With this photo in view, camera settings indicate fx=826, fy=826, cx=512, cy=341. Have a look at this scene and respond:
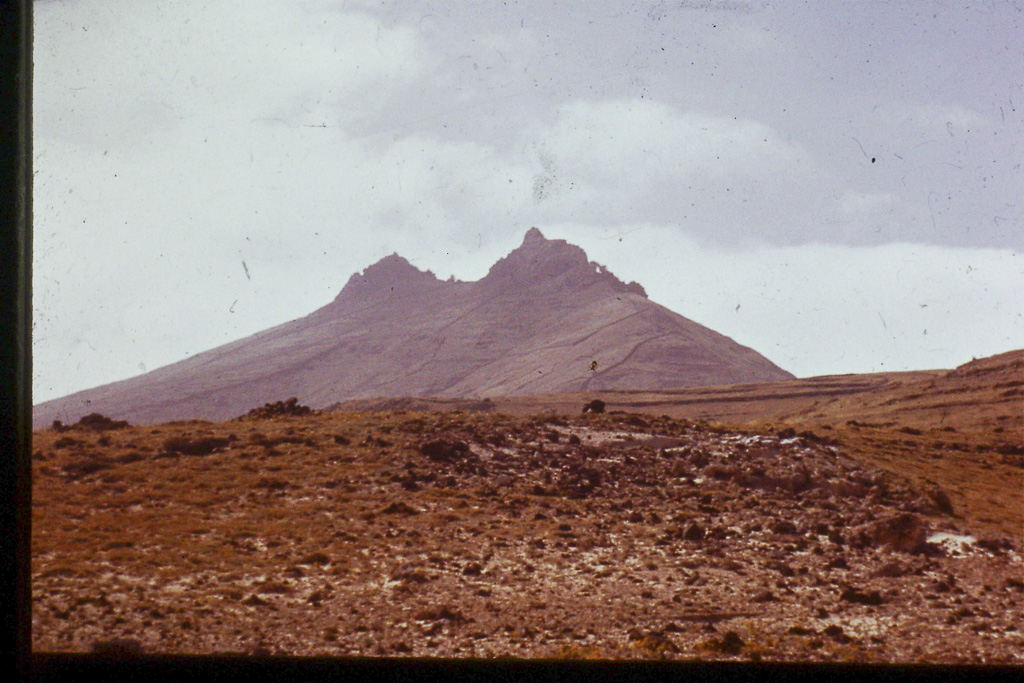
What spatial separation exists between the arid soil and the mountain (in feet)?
→ 196

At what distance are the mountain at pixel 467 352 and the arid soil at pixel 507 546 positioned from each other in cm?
5974

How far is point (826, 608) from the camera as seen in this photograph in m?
9.35

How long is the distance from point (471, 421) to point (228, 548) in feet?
21.4

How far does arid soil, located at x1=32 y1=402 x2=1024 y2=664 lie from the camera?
8500 mm

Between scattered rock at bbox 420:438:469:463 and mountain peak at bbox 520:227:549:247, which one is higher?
mountain peak at bbox 520:227:549:247

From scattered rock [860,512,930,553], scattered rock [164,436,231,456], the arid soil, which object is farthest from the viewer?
scattered rock [164,436,231,456]

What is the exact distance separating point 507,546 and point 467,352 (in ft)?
284

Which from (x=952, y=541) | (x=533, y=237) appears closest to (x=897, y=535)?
(x=952, y=541)

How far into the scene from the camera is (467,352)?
320 ft

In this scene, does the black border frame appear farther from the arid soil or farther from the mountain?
the mountain

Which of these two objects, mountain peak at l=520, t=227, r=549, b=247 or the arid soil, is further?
mountain peak at l=520, t=227, r=549, b=247

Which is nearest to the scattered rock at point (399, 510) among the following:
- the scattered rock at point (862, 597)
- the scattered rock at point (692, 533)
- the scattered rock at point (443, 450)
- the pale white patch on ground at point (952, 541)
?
the scattered rock at point (443, 450)

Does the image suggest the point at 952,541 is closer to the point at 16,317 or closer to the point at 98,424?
the point at 16,317

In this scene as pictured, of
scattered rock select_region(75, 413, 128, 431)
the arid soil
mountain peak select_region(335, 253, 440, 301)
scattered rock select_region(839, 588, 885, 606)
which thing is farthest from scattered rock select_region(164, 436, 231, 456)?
mountain peak select_region(335, 253, 440, 301)
